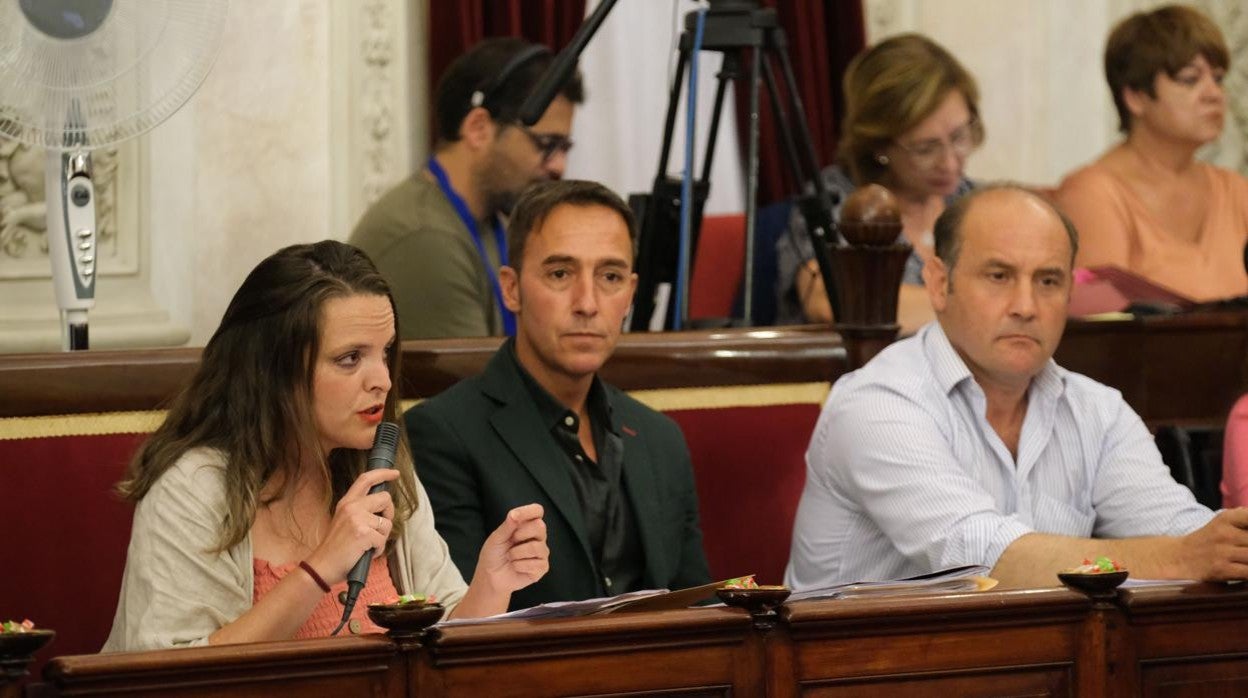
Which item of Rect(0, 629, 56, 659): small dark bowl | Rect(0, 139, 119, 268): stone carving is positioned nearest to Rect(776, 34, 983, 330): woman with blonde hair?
Rect(0, 139, 119, 268): stone carving

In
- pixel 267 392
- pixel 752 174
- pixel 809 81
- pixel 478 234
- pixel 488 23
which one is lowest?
pixel 267 392

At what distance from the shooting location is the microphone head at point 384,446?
207cm

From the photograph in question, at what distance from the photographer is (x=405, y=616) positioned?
6.05 ft

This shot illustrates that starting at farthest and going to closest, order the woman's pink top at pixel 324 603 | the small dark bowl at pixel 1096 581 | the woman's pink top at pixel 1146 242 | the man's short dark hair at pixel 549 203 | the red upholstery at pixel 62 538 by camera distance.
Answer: the woman's pink top at pixel 1146 242, the man's short dark hair at pixel 549 203, the red upholstery at pixel 62 538, the woman's pink top at pixel 324 603, the small dark bowl at pixel 1096 581

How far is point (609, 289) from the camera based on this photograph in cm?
281

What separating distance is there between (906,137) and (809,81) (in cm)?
107

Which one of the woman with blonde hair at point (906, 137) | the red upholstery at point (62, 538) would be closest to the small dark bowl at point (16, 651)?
the red upholstery at point (62, 538)

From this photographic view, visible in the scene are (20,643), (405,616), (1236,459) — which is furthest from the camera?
(1236,459)

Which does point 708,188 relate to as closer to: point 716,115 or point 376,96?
point 716,115

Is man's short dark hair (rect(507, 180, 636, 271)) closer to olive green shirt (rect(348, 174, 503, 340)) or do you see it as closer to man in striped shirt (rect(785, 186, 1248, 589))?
man in striped shirt (rect(785, 186, 1248, 589))

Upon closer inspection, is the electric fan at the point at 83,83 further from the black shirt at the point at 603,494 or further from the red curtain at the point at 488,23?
the red curtain at the point at 488,23

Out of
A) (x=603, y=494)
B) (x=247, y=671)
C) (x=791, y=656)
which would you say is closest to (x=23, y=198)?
(x=603, y=494)

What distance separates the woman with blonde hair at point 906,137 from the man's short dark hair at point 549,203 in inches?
46.3

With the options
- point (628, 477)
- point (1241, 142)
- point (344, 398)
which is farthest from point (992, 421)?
point (1241, 142)
